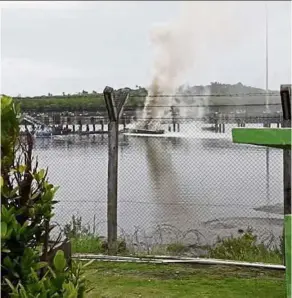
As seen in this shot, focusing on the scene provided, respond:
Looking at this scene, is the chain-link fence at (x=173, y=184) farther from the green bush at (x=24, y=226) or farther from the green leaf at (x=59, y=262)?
the green leaf at (x=59, y=262)

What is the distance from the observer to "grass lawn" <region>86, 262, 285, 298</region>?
3.89 m

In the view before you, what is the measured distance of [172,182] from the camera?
639 cm

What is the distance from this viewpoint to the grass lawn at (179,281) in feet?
12.8

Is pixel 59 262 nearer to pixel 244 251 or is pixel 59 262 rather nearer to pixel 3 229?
pixel 3 229

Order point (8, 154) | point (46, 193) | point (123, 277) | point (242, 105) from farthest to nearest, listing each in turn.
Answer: point (242, 105), point (123, 277), point (46, 193), point (8, 154)

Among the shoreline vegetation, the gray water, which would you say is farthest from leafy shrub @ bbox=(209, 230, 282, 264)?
the shoreline vegetation

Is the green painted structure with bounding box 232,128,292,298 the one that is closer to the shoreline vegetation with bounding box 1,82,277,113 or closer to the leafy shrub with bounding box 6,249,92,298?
the leafy shrub with bounding box 6,249,92,298

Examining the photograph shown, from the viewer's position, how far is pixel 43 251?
2.41 meters

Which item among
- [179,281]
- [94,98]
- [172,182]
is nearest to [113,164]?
[94,98]

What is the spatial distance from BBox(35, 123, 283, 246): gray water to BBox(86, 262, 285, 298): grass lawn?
36.9 inches

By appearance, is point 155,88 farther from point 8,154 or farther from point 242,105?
point 8,154

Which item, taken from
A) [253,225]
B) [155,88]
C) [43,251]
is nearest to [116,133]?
[155,88]

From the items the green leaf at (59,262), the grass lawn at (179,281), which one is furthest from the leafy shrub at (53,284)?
the grass lawn at (179,281)

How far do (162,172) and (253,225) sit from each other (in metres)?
1.27
